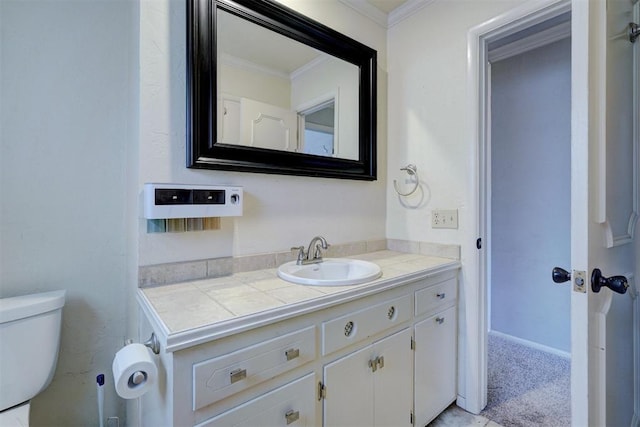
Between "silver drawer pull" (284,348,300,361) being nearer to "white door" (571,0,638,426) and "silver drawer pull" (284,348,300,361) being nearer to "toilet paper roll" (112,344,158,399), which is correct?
"toilet paper roll" (112,344,158,399)

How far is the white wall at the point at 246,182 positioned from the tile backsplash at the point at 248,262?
0.10 ft

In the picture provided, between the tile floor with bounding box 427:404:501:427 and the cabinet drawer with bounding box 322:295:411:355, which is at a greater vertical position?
the cabinet drawer with bounding box 322:295:411:355

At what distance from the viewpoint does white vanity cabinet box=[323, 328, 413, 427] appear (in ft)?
3.64

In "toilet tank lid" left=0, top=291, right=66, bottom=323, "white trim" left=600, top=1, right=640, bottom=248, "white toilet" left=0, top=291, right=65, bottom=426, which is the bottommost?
"white toilet" left=0, top=291, right=65, bottom=426

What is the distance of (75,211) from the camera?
1321mm

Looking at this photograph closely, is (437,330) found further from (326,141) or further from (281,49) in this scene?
(281,49)

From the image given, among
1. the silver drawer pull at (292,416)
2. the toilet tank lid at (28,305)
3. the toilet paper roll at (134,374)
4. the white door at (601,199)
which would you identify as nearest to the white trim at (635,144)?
the white door at (601,199)

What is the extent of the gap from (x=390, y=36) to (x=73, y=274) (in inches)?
90.4

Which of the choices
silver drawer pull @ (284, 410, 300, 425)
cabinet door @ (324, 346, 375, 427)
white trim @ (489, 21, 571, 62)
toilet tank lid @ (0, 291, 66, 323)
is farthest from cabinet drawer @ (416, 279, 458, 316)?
white trim @ (489, 21, 571, 62)

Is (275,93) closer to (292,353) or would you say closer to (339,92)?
(339,92)

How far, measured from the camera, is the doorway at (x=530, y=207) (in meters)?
2.23

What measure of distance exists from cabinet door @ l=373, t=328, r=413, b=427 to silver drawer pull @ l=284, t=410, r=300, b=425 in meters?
0.39

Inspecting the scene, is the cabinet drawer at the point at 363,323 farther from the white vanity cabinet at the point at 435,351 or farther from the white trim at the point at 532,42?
the white trim at the point at 532,42

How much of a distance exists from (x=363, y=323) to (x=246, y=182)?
83 centimetres
